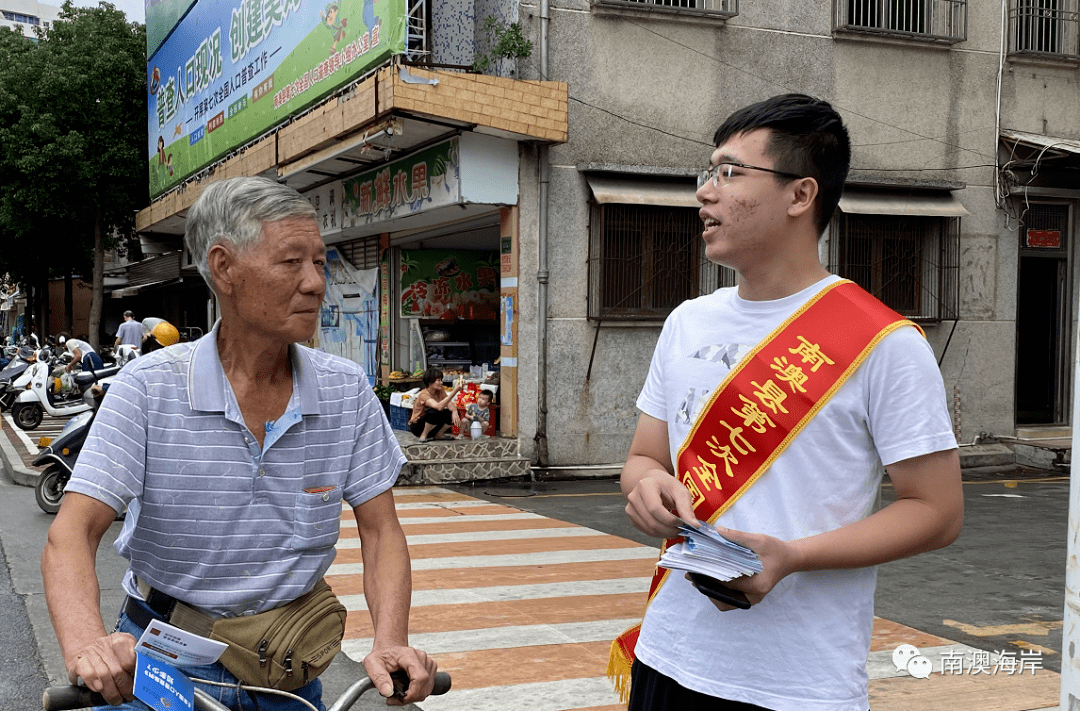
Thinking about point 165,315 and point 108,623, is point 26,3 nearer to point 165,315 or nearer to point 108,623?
point 165,315

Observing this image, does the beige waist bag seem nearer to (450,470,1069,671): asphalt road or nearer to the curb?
(450,470,1069,671): asphalt road

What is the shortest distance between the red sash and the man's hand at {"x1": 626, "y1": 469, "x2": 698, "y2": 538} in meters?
0.11

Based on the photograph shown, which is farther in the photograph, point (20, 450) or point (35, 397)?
point (35, 397)

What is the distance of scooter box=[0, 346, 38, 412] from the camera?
1585 centimetres

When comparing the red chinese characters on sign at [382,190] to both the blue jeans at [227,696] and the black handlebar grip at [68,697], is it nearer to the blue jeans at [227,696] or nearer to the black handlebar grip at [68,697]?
the blue jeans at [227,696]

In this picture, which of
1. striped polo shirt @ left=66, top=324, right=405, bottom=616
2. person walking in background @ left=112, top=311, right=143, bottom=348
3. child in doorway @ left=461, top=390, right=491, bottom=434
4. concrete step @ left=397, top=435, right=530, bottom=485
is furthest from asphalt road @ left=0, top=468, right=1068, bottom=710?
person walking in background @ left=112, top=311, right=143, bottom=348

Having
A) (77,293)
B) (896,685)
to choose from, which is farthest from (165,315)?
(896,685)

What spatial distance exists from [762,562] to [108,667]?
1.11m

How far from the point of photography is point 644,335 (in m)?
12.0

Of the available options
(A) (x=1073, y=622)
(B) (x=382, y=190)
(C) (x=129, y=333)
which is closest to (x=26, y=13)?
(C) (x=129, y=333)

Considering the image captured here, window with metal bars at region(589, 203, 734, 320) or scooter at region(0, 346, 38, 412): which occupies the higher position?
window with metal bars at region(589, 203, 734, 320)

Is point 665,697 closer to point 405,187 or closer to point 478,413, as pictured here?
point 478,413

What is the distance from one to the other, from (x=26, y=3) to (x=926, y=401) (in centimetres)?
11421

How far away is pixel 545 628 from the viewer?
5504 mm
